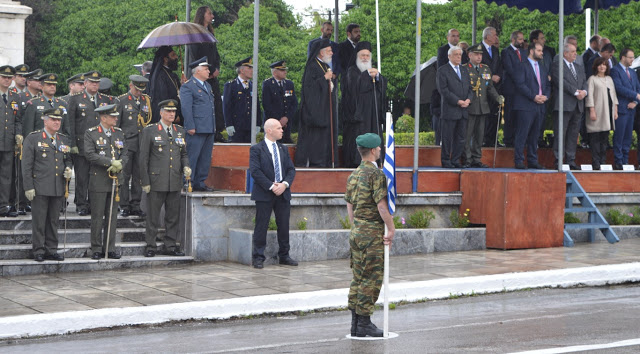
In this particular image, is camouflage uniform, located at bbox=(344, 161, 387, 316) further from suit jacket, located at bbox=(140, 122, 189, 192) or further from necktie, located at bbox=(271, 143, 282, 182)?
suit jacket, located at bbox=(140, 122, 189, 192)

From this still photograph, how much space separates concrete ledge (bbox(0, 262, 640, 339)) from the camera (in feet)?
33.0

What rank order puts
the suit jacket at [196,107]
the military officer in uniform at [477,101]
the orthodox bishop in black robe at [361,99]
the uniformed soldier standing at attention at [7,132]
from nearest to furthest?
the uniformed soldier standing at attention at [7,132] < the suit jacket at [196,107] < the orthodox bishop in black robe at [361,99] < the military officer in uniform at [477,101]

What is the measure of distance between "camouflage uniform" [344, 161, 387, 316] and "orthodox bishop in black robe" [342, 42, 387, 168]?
6.61m

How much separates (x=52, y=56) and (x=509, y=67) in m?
37.2

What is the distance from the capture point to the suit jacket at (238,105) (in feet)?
59.2

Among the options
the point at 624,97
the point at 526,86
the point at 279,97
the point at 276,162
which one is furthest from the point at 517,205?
the point at 279,97

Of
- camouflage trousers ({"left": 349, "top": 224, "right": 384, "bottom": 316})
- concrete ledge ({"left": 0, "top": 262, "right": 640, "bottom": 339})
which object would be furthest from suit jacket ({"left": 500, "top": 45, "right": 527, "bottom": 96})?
camouflage trousers ({"left": 349, "top": 224, "right": 384, "bottom": 316})

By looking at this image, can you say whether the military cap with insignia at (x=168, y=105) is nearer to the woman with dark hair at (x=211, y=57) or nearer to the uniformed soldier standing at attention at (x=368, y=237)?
the woman with dark hair at (x=211, y=57)

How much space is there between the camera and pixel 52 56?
50781mm

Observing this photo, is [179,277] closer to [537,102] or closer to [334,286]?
[334,286]

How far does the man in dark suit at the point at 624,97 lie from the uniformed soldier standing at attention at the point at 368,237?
9.96m

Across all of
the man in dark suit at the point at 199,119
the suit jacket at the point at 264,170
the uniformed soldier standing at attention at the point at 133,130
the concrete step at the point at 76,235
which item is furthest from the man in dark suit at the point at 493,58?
the concrete step at the point at 76,235

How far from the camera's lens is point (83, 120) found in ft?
51.0

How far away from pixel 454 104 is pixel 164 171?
529 centimetres
